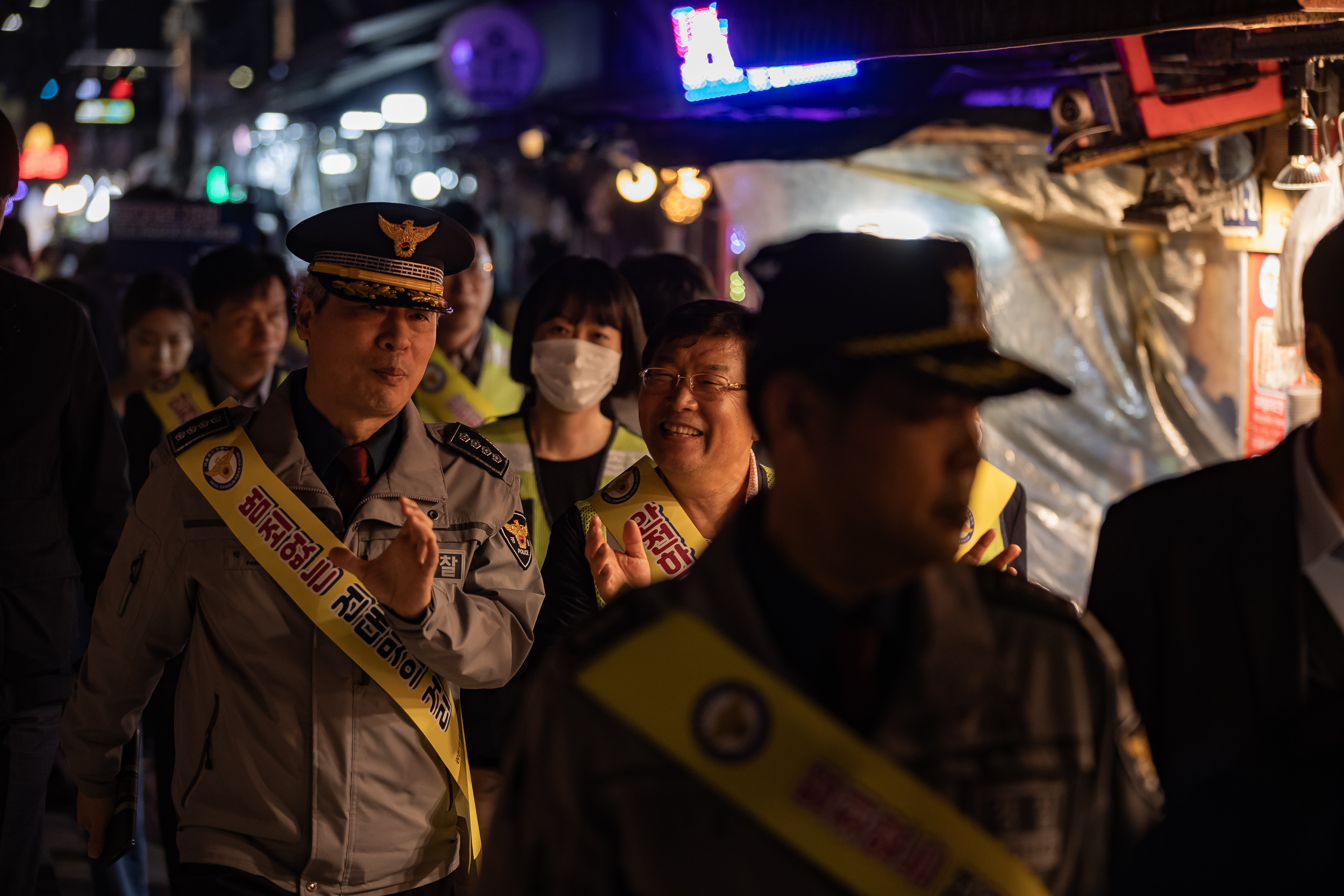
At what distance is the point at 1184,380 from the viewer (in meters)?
8.33

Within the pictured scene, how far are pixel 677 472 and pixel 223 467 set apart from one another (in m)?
1.25

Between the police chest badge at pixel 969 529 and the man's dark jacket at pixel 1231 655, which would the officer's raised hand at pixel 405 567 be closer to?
the man's dark jacket at pixel 1231 655

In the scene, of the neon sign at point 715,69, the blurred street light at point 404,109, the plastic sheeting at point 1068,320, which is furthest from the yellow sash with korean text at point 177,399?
the blurred street light at point 404,109

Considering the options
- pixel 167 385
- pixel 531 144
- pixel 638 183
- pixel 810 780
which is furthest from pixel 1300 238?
pixel 531 144

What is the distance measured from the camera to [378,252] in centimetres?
306

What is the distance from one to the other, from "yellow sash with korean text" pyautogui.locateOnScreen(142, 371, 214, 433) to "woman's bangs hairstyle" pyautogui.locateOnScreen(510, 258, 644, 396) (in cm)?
157

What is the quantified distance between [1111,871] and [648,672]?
30.8 inches

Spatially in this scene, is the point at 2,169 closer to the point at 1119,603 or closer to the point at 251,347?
the point at 251,347

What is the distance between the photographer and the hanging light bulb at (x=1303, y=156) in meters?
5.33

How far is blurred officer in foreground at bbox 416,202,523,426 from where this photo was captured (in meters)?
6.28

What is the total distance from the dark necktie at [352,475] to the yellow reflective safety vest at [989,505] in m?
1.75

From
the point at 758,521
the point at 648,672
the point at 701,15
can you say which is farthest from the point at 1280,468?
the point at 701,15

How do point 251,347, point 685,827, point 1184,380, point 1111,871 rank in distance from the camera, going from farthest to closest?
1. point 1184,380
2. point 251,347
3. point 1111,871
4. point 685,827

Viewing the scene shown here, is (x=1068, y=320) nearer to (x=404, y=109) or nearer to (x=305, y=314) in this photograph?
(x=305, y=314)
